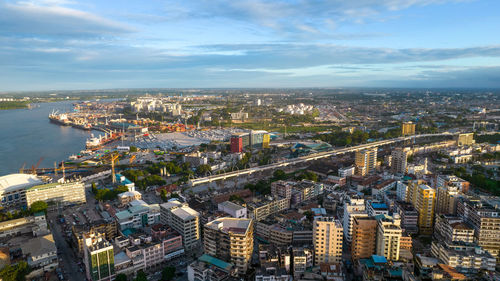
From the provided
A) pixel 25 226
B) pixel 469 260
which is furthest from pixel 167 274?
pixel 469 260

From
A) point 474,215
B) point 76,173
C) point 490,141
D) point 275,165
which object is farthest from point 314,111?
point 474,215

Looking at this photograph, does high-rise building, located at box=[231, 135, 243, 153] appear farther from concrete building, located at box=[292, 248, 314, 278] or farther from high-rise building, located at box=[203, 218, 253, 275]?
concrete building, located at box=[292, 248, 314, 278]

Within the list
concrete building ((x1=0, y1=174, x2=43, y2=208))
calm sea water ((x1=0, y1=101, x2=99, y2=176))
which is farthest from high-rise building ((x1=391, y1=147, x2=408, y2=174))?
calm sea water ((x1=0, y1=101, x2=99, y2=176))

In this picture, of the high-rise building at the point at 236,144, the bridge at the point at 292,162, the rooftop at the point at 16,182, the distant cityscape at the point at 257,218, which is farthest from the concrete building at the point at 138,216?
the high-rise building at the point at 236,144

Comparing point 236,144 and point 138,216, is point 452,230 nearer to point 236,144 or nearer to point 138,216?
point 138,216

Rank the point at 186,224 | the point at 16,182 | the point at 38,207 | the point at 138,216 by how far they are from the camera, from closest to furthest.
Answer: the point at 186,224 < the point at 138,216 < the point at 38,207 < the point at 16,182
